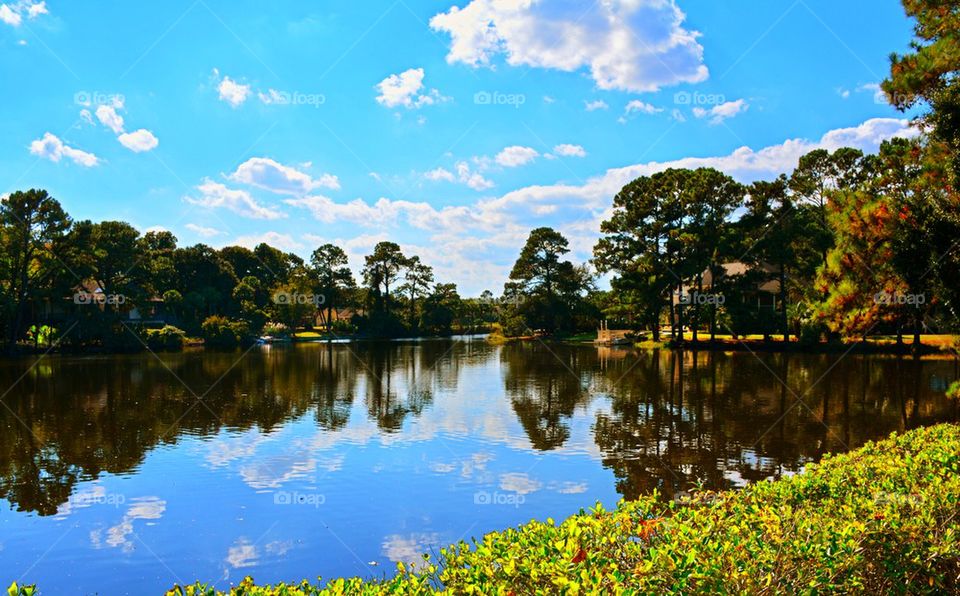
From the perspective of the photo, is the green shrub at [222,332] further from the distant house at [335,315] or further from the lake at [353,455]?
the lake at [353,455]

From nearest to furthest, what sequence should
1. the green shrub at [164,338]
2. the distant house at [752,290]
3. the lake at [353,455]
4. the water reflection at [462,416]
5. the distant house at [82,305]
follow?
the lake at [353,455]
the water reflection at [462,416]
the distant house at [752,290]
the distant house at [82,305]
the green shrub at [164,338]

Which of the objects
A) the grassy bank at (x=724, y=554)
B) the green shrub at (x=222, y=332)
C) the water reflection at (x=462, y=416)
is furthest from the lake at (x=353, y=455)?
the green shrub at (x=222, y=332)

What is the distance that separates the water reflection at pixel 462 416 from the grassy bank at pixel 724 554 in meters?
4.70

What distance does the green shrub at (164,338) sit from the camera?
50.8 meters

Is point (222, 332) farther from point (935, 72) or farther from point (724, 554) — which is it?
point (724, 554)

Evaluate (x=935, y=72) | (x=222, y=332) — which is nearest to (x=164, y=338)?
(x=222, y=332)

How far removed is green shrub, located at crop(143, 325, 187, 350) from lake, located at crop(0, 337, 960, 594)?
23603 millimetres

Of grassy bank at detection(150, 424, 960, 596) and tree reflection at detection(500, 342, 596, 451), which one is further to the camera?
tree reflection at detection(500, 342, 596, 451)

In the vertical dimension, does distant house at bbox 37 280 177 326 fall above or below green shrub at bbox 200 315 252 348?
above

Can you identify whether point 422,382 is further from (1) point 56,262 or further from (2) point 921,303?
(1) point 56,262

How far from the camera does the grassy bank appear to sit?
3330 millimetres

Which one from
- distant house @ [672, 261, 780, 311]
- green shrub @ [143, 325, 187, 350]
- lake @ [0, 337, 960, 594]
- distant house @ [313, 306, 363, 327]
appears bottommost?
lake @ [0, 337, 960, 594]

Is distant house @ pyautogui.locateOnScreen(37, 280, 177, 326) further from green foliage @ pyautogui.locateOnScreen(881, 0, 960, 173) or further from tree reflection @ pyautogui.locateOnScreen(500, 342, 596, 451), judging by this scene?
green foliage @ pyautogui.locateOnScreen(881, 0, 960, 173)

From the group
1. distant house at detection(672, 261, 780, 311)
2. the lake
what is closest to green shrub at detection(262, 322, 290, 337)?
the lake
